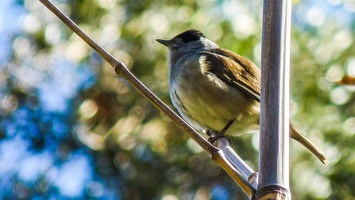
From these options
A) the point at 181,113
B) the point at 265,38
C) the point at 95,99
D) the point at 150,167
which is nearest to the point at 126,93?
the point at 95,99

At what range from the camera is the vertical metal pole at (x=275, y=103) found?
2.24 m

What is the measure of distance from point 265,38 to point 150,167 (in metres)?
4.58

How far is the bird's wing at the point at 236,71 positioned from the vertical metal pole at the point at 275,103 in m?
2.85

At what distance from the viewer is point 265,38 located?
8.27 feet

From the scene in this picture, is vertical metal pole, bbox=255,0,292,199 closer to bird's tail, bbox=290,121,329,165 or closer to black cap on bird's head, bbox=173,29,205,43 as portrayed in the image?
bird's tail, bbox=290,121,329,165

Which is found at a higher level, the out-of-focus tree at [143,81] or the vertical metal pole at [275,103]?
the vertical metal pole at [275,103]

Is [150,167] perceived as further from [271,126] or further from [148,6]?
[271,126]

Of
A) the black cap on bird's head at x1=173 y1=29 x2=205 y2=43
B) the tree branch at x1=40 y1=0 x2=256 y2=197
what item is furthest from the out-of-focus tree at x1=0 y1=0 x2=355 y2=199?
the tree branch at x1=40 y1=0 x2=256 y2=197

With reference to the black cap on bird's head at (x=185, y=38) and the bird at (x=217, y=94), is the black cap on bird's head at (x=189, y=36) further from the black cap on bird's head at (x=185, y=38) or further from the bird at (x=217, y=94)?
the bird at (x=217, y=94)

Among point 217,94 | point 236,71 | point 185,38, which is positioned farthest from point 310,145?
point 185,38

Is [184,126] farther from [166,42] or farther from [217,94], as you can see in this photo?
[166,42]

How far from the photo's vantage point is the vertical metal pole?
2.24 meters

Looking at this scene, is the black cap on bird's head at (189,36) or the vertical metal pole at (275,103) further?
the black cap on bird's head at (189,36)

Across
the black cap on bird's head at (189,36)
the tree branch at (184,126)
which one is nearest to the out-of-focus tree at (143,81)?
the black cap on bird's head at (189,36)
